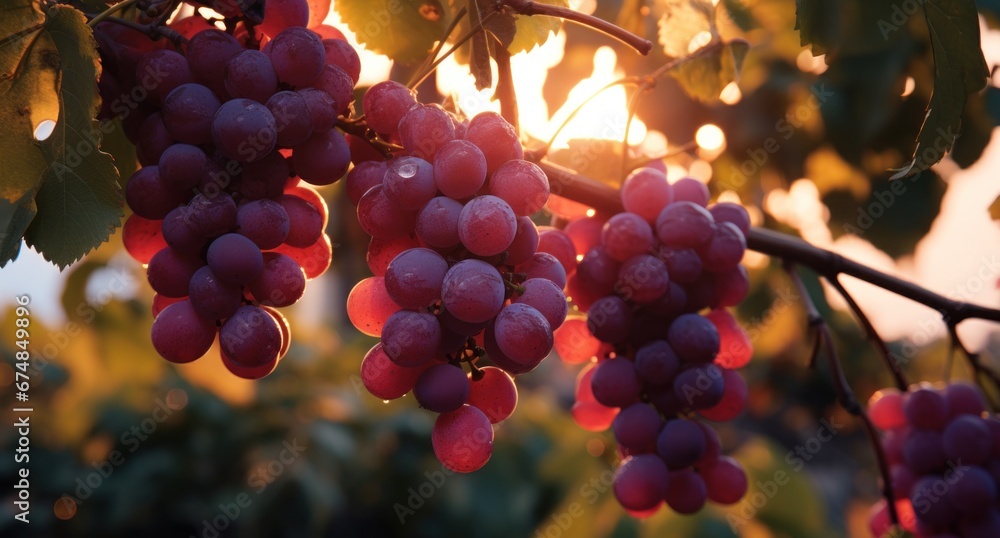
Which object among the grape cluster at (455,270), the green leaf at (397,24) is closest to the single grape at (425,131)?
the grape cluster at (455,270)

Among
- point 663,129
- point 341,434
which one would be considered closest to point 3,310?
point 341,434

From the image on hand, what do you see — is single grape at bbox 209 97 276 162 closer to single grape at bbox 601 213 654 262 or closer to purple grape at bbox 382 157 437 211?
purple grape at bbox 382 157 437 211

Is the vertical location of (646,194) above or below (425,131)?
below

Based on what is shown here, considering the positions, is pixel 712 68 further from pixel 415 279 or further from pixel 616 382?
pixel 415 279

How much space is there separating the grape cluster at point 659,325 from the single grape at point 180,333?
34 cm

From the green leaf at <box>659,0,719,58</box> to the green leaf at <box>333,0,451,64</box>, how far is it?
352 millimetres

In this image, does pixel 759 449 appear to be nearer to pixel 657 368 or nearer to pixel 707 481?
pixel 707 481

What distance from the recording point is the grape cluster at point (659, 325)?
2.20ft

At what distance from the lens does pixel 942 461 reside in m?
0.89

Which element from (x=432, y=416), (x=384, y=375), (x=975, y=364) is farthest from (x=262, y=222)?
(x=432, y=416)

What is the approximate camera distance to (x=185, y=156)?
49 cm

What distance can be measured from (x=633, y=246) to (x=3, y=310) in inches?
138

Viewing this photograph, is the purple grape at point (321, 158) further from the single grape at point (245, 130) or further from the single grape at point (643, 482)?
the single grape at point (643, 482)

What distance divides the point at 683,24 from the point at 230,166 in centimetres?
62
